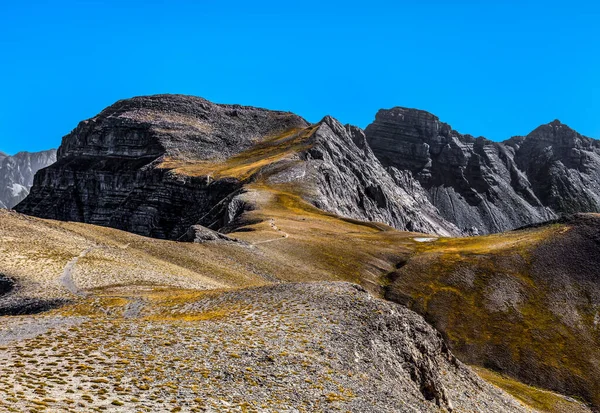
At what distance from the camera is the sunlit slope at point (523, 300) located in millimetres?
87625

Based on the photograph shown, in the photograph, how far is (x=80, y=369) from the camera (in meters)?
24.2

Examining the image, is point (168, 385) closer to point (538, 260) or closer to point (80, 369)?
point (80, 369)

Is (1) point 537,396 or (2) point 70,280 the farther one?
(1) point 537,396

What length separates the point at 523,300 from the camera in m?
104

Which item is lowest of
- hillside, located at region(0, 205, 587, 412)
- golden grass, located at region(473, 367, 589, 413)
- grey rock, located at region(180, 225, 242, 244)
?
golden grass, located at region(473, 367, 589, 413)

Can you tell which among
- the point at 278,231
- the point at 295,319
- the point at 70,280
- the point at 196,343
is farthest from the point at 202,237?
the point at 196,343

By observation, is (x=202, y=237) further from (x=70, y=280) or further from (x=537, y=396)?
(x=537, y=396)

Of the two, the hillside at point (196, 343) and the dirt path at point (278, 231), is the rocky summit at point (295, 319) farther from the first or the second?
the dirt path at point (278, 231)

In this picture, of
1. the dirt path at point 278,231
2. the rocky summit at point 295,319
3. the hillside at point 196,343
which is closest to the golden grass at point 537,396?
the rocky summit at point 295,319

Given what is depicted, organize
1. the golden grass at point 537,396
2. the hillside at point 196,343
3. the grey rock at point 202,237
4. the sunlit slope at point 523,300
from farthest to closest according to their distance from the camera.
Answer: the grey rock at point 202,237 → the sunlit slope at point 523,300 → the golden grass at point 537,396 → the hillside at point 196,343

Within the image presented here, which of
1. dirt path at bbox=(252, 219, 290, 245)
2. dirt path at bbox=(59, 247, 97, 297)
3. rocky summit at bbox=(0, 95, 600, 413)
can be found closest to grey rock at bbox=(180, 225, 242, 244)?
rocky summit at bbox=(0, 95, 600, 413)

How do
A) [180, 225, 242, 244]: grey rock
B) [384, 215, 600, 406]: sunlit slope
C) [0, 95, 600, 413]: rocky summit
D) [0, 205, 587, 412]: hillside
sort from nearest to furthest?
1. [0, 205, 587, 412]: hillside
2. [0, 95, 600, 413]: rocky summit
3. [384, 215, 600, 406]: sunlit slope
4. [180, 225, 242, 244]: grey rock

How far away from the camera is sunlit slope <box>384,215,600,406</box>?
87.6 meters

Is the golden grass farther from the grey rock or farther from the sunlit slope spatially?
the grey rock
